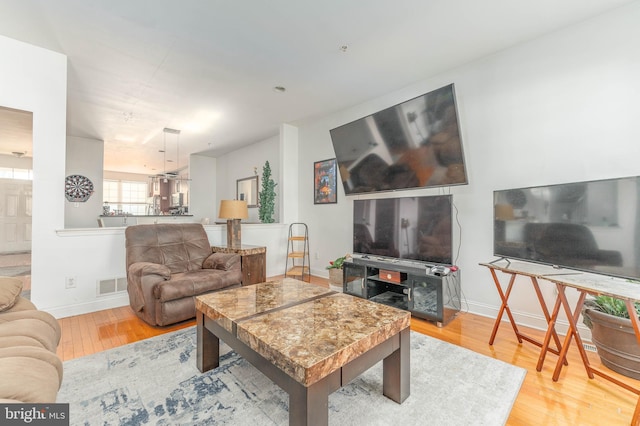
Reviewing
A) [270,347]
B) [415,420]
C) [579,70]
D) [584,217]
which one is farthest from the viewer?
[579,70]

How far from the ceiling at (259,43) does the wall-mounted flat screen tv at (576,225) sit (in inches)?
60.0

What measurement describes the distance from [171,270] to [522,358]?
344 centimetres

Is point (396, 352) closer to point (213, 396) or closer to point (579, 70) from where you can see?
point (213, 396)

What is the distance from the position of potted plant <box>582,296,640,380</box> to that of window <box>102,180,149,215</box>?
452 inches

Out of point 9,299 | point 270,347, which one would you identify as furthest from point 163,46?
point 270,347

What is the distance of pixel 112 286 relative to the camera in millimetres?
3182

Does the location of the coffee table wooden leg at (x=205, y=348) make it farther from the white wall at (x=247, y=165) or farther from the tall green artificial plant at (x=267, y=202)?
the white wall at (x=247, y=165)

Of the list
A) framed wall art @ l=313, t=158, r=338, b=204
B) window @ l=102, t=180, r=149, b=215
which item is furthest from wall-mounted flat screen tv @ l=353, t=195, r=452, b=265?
window @ l=102, t=180, r=149, b=215

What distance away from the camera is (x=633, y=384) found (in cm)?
172

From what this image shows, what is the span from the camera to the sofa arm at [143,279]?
2531mm

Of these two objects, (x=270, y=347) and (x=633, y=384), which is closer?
(x=270, y=347)

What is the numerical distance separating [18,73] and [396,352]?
4.16 metres

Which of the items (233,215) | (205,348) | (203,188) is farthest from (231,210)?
(203,188)

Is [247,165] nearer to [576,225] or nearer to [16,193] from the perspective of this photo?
[16,193]
